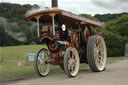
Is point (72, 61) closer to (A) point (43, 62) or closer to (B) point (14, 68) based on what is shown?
(A) point (43, 62)

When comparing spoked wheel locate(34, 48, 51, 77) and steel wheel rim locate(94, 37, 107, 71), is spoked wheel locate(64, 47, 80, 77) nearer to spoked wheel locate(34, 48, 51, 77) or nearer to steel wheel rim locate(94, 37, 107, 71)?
spoked wheel locate(34, 48, 51, 77)

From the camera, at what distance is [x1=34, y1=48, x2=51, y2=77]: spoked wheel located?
8.41 meters

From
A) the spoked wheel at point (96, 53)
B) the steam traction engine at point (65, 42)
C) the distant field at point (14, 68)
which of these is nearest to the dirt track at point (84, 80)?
the steam traction engine at point (65, 42)

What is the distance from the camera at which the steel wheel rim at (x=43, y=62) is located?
8758 millimetres

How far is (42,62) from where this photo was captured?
874cm

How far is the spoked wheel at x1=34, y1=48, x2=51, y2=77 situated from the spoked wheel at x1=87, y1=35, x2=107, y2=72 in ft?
6.00

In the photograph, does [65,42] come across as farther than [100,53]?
No

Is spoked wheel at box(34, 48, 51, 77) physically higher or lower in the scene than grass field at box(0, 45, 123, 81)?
higher

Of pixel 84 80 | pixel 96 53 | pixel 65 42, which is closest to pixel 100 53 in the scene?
pixel 96 53

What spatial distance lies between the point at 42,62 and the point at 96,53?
243 centimetres

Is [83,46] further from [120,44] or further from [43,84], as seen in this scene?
[120,44]

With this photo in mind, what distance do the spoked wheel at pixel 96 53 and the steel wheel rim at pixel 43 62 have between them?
5.98ft

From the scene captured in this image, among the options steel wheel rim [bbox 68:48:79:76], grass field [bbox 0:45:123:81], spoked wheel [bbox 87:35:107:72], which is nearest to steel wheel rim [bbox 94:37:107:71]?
spoked wheel [bbox 87:35:107:72]

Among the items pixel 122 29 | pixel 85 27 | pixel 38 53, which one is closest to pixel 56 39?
pixel 38 53
